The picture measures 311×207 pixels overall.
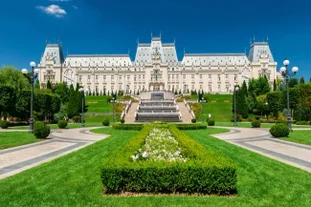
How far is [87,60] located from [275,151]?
106162mm

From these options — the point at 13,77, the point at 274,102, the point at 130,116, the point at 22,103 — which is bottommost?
the point at 130,116

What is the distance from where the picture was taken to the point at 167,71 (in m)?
100

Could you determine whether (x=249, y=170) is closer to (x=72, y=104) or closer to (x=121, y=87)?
(x=72, y=104)

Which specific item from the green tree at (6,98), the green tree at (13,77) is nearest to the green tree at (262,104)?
the green tree at (6,98)

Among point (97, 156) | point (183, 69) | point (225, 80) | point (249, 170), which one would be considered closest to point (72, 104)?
point (97, 156)

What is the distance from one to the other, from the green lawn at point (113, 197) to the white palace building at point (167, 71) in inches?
3648

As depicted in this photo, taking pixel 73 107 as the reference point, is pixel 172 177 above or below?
below

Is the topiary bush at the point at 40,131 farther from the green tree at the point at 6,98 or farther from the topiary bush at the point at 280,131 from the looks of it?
the green tree at the point at 6,98

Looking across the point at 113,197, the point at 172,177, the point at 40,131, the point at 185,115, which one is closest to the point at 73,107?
the point at 185,115

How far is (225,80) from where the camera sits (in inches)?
4119

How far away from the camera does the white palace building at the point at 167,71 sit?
103 metres

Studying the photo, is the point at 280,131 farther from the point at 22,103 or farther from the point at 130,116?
the point at 22,103

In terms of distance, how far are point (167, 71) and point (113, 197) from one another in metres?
96.2

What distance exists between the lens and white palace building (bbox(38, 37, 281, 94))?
338 feet
